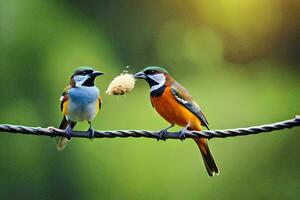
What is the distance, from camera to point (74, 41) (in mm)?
2979

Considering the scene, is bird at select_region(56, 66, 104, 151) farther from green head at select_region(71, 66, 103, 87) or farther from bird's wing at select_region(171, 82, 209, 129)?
bird's wing at select_region(171, 82, 209, 129)

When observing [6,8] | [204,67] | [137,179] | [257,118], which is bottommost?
[137,179]

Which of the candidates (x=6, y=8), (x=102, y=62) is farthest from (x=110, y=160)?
(x=6, y=8)

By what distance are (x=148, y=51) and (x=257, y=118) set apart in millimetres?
587

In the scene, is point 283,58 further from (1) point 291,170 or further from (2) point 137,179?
(2) point 137,179

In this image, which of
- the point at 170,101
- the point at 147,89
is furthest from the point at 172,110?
the point at 147,89

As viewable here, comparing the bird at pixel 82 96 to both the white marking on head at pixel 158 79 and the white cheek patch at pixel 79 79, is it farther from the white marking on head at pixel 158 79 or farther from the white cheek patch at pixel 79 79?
the white marking on head at pixel 158 79

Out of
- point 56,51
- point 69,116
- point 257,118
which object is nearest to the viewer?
point 69,116

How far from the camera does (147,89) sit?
2807mm

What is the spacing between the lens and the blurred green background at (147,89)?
272cm

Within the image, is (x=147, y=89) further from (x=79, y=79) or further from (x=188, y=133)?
(x=188, y=133)

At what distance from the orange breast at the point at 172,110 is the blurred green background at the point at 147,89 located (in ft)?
2.85

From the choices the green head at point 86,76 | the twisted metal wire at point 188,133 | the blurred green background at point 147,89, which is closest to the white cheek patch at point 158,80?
the green head at point 86,76

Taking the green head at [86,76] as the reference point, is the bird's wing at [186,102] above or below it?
below
